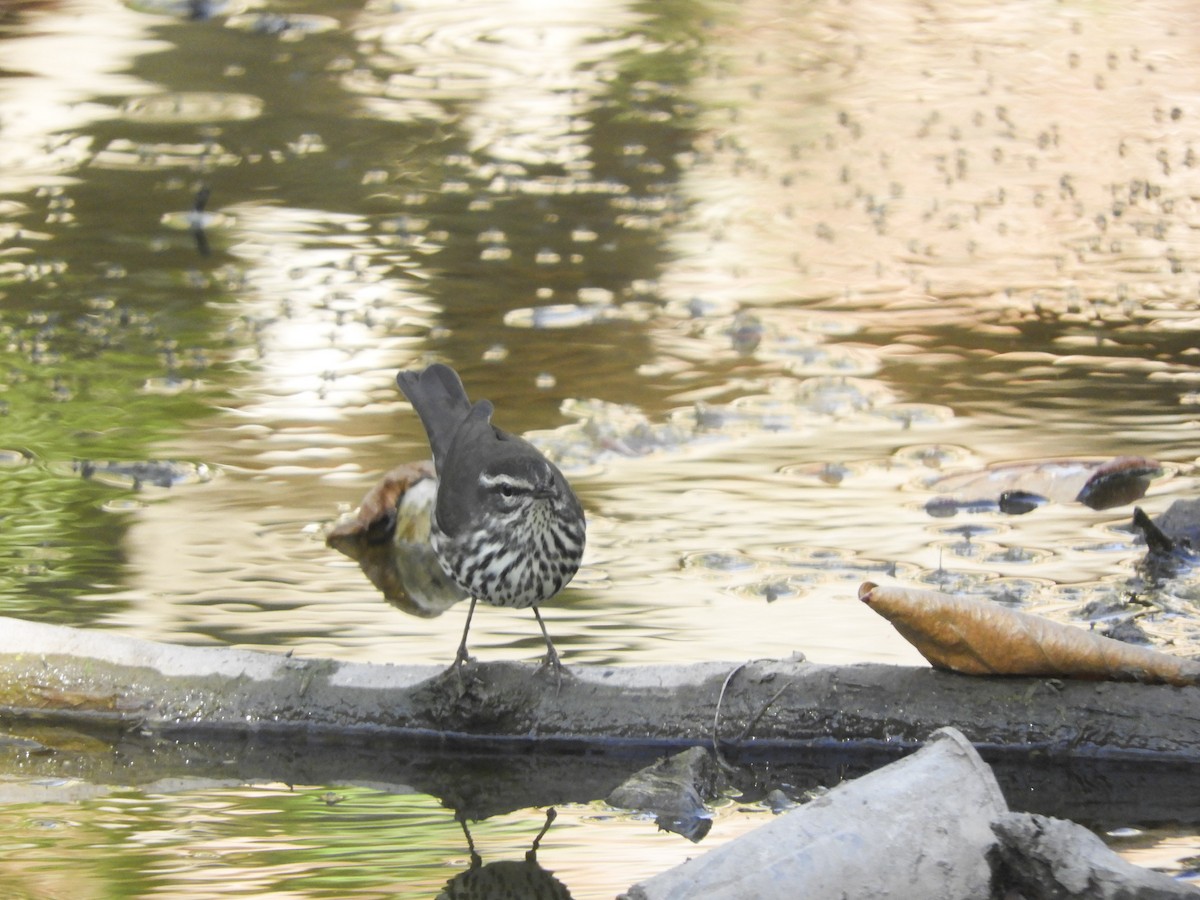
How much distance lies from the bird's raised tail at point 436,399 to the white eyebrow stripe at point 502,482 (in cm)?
76

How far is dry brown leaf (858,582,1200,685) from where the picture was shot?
4.43m

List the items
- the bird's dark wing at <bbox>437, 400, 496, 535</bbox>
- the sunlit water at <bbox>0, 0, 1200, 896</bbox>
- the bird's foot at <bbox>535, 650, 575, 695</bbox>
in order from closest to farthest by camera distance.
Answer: the bird's foot at <bbox>535, 650, 575, 695</bbox> → the bird's dark wing at <bbox>437, 400, 496, 535</bbox> → the sunlit water at <bbox>0, 0, 1200, 896</bbox>

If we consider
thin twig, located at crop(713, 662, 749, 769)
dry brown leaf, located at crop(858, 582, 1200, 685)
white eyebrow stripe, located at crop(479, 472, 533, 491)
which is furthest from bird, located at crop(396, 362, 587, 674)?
dry brown leaf, located at crop(858, 582, 1200, 685)

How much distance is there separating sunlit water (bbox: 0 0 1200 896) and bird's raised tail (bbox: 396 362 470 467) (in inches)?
22.8

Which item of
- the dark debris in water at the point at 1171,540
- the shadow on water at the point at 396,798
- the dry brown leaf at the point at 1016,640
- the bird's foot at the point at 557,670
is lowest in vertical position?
the dark debris in water at the point at 1171,540

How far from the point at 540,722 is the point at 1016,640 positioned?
1166 mm

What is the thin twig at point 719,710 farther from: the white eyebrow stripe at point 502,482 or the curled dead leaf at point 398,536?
the curled dead leaf at point 398,536

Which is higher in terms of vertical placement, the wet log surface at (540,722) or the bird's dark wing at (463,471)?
the bird's dark wing at (463,471)

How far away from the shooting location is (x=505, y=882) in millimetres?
4137

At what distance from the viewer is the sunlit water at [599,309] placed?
19.1 feet

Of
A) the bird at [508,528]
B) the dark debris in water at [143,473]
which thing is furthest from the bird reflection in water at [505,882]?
the dark debris in water at [143,473]

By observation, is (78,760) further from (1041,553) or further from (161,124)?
(161,124)

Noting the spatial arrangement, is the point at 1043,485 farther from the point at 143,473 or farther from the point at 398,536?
the point at 143,473

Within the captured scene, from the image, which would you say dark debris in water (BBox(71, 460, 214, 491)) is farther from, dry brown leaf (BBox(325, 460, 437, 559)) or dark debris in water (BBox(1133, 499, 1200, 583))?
dark debris in water (BBox(1133, 499, 1200, 583))
